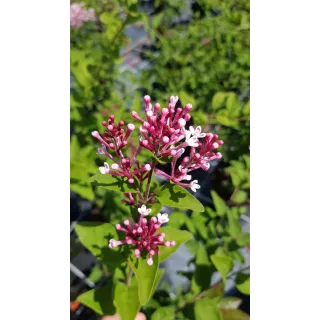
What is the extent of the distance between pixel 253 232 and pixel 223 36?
1.24m

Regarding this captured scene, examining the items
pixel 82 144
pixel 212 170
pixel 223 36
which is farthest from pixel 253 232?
pixel 223 36

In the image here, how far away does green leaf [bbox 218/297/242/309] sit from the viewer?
1153 millimetres

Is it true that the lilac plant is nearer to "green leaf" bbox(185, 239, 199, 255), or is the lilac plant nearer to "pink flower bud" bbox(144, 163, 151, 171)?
"pink flower bud" bbox(144, 163, 151, 171)

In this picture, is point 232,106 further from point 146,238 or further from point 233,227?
point 146,238

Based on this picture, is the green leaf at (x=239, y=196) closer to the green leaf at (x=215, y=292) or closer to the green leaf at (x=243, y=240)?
the green leaf at (x=243, y=240)

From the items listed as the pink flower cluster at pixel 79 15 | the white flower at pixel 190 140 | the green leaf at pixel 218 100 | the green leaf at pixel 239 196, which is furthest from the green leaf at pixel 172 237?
the pink flower cluster at pixel 79 15

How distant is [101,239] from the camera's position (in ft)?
2.66

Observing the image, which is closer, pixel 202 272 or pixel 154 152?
pixel 154 152

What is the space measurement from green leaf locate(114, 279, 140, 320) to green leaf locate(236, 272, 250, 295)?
14.9 inches

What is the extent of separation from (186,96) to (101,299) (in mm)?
762

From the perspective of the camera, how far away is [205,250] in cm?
115

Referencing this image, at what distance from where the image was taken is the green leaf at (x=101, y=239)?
802 millimetres

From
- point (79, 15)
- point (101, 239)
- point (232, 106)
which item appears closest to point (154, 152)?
point (101, 239)

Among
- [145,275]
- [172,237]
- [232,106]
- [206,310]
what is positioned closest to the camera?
[145,275]
